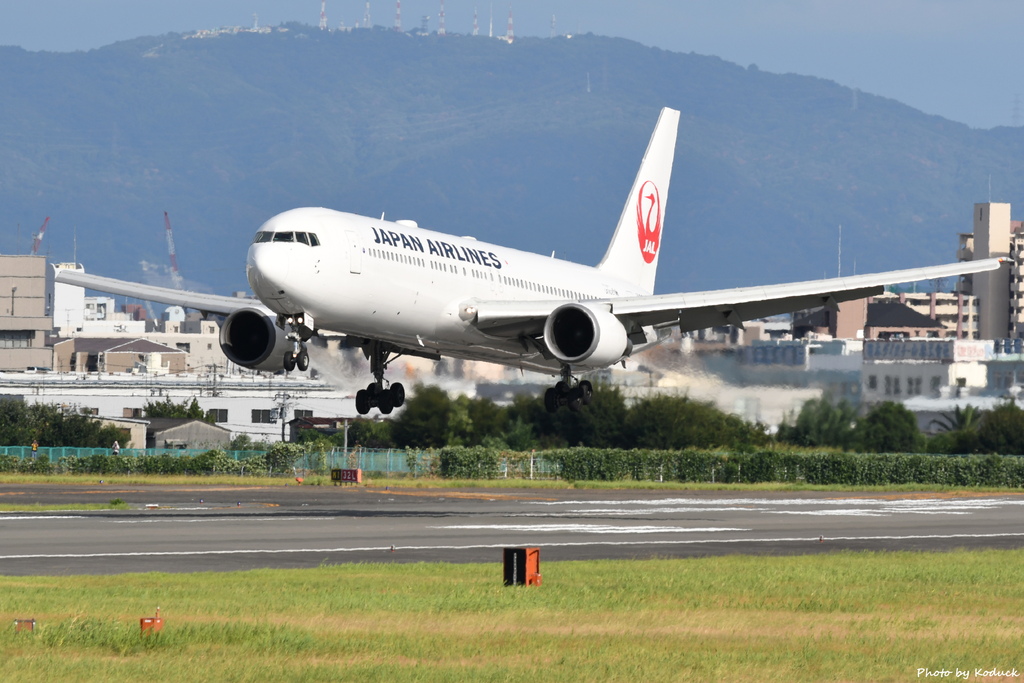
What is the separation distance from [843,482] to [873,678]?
2759 inches

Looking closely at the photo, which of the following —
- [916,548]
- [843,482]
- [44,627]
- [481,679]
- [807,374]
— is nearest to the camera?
[481,679]

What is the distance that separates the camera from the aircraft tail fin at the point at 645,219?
59469 mm

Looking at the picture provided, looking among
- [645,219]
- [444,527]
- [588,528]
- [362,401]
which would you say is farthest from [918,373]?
[444,527]

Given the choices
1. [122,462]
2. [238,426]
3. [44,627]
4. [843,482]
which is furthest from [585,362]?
[238,426]

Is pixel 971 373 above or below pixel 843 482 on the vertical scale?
above

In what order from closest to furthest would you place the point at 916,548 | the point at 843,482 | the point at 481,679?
1. the point at 481,679
2. the point at 916,548
3. the point at 843,482

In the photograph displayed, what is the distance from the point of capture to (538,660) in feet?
69.0

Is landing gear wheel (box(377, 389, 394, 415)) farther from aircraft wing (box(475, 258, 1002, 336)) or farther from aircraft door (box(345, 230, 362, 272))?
aircraft door (box(345, 230, 362, 272))

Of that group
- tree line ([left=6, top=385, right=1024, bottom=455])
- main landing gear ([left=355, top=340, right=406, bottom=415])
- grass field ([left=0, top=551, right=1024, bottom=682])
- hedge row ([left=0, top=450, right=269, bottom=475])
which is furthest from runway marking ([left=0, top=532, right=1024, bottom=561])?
hedge row ([left=0, top=450, right=269, bottom=475])

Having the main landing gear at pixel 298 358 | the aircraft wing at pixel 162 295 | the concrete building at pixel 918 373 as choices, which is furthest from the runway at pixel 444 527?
the aircraft wing at pixel 162 295

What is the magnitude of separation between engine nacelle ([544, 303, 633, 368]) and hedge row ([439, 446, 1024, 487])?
1737 inches

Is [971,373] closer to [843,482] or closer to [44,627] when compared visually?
[843,482]

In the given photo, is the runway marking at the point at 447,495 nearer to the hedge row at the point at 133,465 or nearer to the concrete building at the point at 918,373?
the concrete building at the point at 918,373

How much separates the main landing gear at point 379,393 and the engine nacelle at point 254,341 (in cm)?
421
